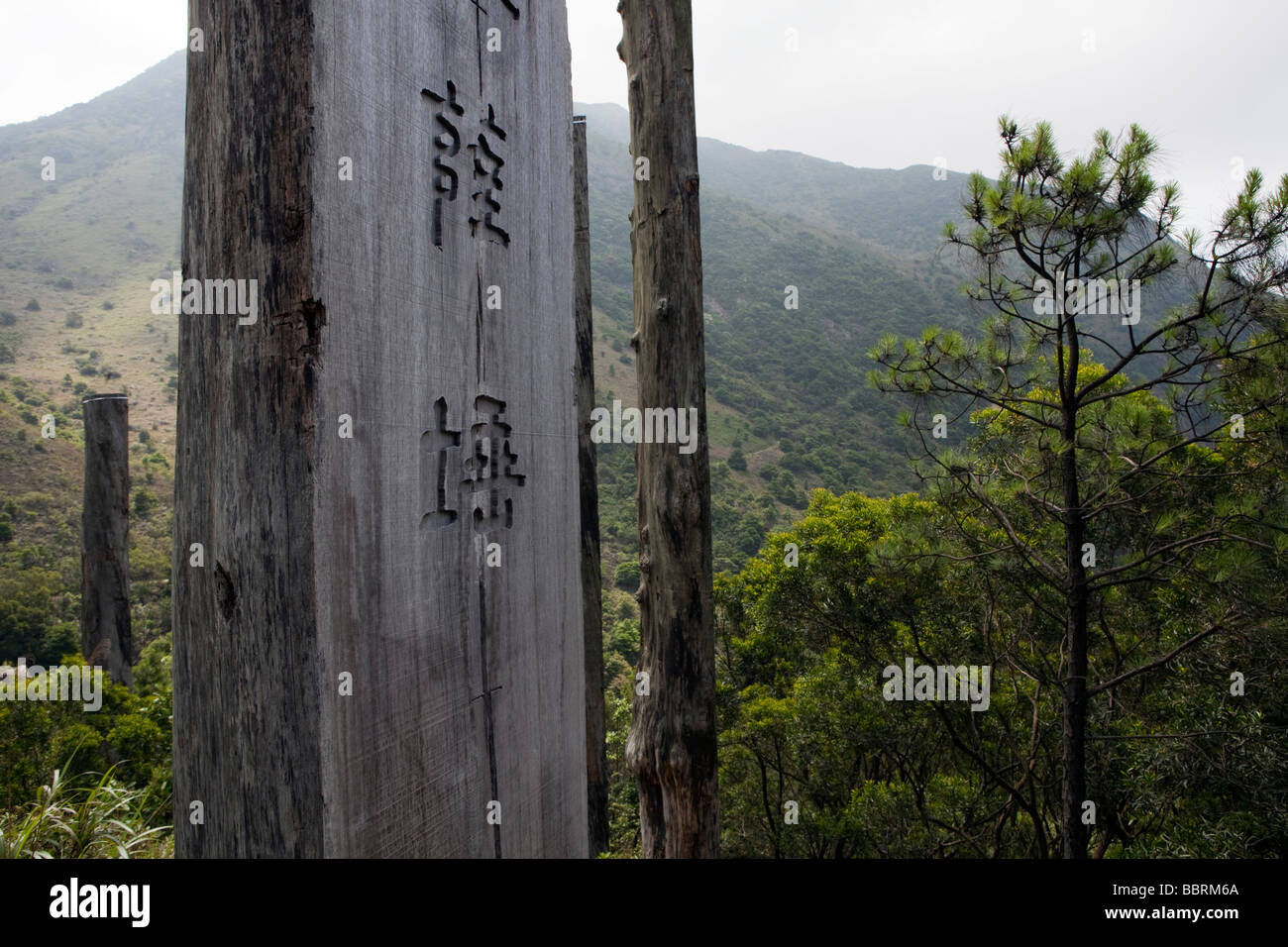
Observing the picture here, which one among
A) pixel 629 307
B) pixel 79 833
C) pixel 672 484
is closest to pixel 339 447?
pixel 672 484

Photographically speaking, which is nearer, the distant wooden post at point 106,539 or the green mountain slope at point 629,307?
the distant wooden post at point 106,539

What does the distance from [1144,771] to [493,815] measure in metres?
4.10

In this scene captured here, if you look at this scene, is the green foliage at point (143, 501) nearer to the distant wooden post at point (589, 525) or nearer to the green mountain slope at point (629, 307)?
the green mountain slope at point (629, 307)

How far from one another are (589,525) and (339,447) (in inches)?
99.2

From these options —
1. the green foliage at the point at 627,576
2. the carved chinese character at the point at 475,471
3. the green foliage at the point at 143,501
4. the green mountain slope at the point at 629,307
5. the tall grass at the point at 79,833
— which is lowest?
the tall grass at the point at 79,833

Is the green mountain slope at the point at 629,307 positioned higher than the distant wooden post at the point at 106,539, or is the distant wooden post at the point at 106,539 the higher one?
the green mountain slope at the point at 629,307

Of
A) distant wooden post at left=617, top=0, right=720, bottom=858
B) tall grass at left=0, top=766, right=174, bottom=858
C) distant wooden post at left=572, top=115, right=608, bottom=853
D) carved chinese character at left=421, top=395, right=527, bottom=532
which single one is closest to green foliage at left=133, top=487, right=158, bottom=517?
tall grass at left=0, top=766, right=174, bottom=858

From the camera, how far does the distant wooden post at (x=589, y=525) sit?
3.24 meters

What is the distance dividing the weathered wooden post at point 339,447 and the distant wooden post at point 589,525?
6.94 feet

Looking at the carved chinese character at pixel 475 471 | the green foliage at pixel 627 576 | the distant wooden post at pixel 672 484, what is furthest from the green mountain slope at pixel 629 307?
the carved chinese character at pixel 475 471

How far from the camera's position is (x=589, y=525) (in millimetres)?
3324

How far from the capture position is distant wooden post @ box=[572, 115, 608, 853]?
324cm

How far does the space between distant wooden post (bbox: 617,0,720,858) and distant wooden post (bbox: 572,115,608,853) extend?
9.6 inches

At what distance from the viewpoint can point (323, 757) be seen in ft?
2.56
